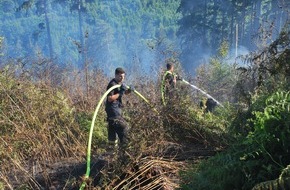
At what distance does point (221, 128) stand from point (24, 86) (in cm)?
447

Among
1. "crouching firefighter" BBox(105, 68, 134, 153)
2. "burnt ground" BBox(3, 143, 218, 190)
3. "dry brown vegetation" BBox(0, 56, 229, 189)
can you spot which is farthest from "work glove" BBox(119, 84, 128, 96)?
"burnt ground" BBox(3, 143, 218, 190)

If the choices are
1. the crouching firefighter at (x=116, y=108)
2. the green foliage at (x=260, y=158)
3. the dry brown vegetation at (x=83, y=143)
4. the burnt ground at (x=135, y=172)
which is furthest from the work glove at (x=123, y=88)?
the green foliage at (x=260, y=158)

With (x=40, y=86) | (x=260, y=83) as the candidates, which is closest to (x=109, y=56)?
(x=40, y=86)

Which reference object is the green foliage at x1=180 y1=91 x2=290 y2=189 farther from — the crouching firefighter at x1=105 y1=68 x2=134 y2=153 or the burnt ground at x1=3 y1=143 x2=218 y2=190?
the crouching firefighter at x1=105 y1=68 x2=134 y2=153

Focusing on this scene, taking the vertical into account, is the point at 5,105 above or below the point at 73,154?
above

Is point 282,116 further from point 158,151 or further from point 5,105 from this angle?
point 5,105


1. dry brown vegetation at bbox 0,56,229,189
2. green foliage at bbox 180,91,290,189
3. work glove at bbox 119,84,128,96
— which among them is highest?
green foliage at bbox 180,91,290,189

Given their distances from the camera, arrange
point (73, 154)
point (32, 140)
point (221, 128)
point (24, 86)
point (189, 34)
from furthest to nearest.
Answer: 1. point (189, 34)
2. point (24, 86)
3. point (73, 154)
4. point (32, 140)
5. point (221, 128)

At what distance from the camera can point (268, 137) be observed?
247cm

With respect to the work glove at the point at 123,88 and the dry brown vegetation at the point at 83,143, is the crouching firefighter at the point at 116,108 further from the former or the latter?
the dry brown vegetation at the point at 83,143

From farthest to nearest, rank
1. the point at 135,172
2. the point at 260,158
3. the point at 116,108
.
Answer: the point at 116,108 → the point at 135,172 → the point at 260,158

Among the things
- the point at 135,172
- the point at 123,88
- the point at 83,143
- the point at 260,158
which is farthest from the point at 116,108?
the point at 260,158

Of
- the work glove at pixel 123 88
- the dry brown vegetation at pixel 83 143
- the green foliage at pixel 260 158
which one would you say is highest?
the green foliage at pixel 260 158

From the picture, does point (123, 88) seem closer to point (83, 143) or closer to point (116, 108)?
point (116, 108)
